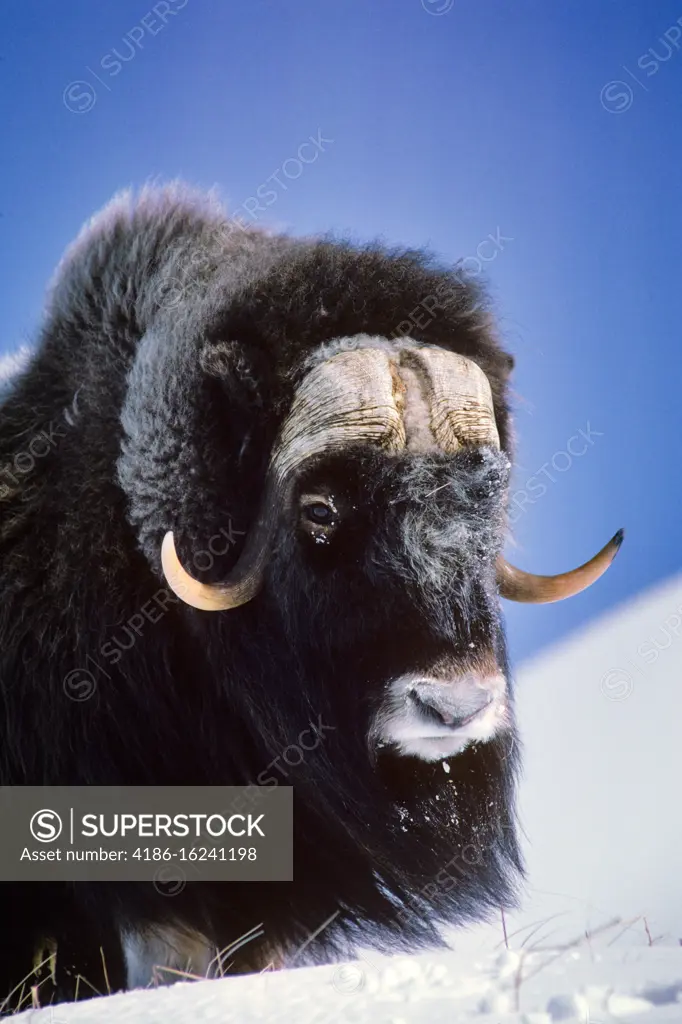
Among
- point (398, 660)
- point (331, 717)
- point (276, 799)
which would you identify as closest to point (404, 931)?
point (276, 799)

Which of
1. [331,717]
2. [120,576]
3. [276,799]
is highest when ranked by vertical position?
[120,576]

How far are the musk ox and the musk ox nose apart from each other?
0.12 m

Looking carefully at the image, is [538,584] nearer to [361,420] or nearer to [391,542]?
[391,542]

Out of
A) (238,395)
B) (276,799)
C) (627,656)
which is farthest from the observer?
(627,656)

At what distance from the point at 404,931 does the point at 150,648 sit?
1084mm

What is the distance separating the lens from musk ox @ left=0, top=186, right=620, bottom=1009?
7.67ft

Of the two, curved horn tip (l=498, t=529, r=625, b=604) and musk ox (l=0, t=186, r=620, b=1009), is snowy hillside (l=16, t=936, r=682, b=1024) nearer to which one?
musk ox (l=0, t=186, r=620, b=1009)

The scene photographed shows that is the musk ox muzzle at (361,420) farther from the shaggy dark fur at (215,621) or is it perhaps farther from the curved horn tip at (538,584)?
the curved horn tip at (538,584)

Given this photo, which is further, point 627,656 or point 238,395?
point 627,656

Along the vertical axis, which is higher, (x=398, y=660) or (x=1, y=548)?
(x=1, y=548)

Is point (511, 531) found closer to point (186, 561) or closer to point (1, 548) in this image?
point (186, 561)

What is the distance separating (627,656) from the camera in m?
2.92

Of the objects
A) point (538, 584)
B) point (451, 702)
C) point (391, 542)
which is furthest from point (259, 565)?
point (538, 584)

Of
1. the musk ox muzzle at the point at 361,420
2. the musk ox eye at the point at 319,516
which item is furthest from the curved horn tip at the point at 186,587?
the musk ox eye at the point at 319,516
